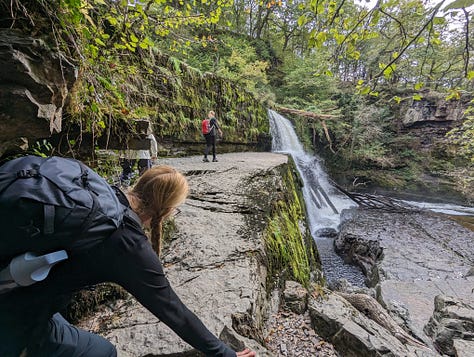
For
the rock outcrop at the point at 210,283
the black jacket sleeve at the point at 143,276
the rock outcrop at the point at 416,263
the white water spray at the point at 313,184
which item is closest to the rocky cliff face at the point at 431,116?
the white water spray at the point at 313,184

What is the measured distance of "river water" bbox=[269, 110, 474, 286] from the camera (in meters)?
8.16

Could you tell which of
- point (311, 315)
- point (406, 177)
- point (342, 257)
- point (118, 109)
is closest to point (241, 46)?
point (406, 177)

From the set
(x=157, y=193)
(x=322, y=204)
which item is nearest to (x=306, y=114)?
(x=322, y=204)

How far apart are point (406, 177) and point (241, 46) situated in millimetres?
15980

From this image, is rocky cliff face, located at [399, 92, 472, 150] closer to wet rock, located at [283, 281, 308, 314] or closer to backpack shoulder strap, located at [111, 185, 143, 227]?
wet rock, located at [283, 281, 308, 314]

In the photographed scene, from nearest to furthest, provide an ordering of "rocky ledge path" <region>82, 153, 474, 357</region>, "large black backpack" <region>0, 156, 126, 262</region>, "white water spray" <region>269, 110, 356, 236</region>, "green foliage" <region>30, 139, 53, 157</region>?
"large black backpack" <region>0, 156, 126, 262</region> → "rocky ledge path" <region>82, 153, 474, 357</region> → "green foliage" <region>30, 139, 53, 157</region> → "white water spray" <region>269, 110, 356, 236</region>

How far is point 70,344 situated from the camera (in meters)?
1.32

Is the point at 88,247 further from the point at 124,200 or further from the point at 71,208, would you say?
the point at 124,200

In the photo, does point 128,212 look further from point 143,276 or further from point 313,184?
point 313,184

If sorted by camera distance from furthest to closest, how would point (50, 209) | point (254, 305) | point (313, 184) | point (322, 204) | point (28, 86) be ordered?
point (313, 184) < point (322, 204) < point (254, 305) < point (28, 86) < point (50, 209)

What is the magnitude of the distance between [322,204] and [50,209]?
485 inches

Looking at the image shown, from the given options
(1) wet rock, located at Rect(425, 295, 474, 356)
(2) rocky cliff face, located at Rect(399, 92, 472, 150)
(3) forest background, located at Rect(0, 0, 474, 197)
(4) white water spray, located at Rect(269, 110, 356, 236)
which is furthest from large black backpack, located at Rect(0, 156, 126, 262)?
(2) rocky cliff face, located at Rect(399, 92, 472, 150)

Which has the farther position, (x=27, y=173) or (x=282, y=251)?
(x=282, y=251)

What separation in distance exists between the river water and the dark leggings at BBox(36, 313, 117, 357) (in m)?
7.05
